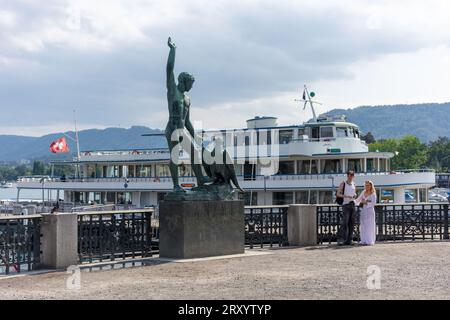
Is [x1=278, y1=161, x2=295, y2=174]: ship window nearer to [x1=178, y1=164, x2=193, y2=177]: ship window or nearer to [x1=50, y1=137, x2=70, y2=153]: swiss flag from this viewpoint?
[x1=178, y1=164, x2=193, y2=177]: ship window

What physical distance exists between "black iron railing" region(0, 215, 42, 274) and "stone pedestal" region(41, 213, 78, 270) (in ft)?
0.40

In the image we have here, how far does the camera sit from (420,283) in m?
9.92

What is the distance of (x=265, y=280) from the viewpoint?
1035cm

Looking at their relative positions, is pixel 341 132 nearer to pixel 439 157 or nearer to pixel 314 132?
pixel 314 132

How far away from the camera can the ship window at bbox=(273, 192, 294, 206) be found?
41031 mm

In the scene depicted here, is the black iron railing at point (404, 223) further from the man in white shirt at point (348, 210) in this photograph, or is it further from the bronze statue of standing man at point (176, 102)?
the bronze statue of standing man at point (176, 102)

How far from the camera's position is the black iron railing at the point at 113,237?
1314cm

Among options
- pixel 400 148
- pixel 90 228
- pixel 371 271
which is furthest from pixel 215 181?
pixel 400 148

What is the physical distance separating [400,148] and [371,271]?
11190 centimetres

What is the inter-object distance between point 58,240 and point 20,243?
2.14 feet

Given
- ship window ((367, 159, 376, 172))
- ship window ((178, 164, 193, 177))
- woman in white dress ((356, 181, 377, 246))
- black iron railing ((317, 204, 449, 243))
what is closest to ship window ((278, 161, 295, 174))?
ship window ((367, 159, 376, 172))

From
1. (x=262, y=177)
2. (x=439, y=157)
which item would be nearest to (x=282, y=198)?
(x=262, y=177)
